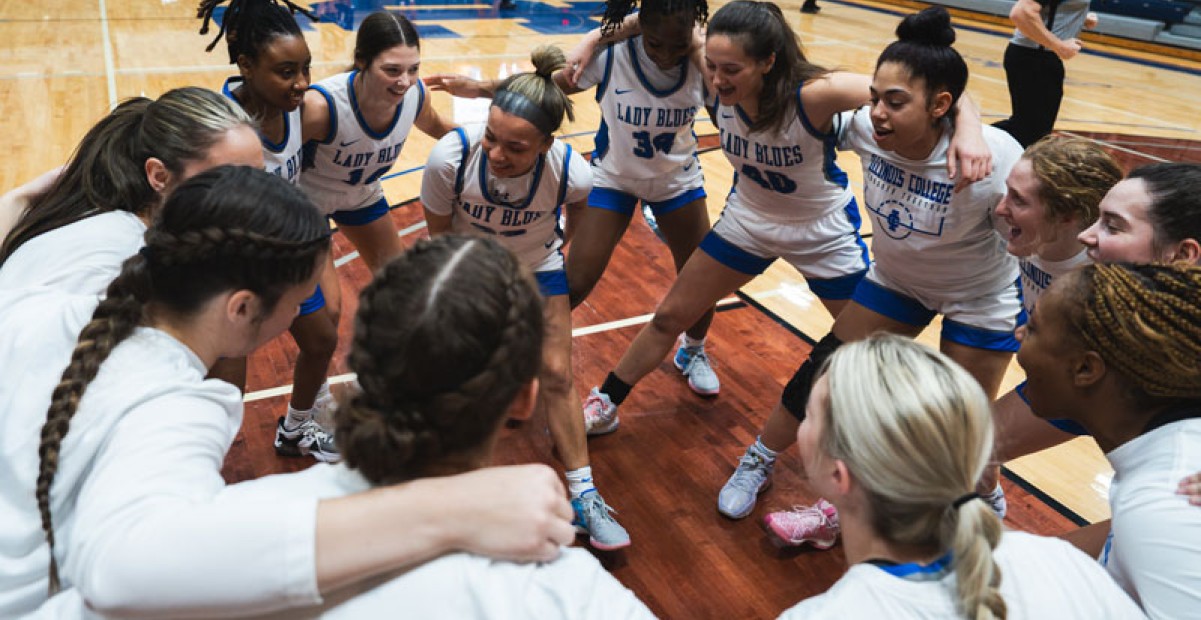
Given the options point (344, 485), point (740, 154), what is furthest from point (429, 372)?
point (740, 154)

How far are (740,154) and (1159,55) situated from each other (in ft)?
44.8

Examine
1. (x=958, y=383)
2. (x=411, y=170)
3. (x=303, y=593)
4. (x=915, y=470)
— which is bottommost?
(x=411, y=170)

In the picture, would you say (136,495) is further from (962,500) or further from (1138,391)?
(1138,391)

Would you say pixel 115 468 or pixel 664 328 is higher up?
pixel 115 468

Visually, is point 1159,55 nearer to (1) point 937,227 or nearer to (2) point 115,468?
(1) point 937,227

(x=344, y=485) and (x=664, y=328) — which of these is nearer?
(x=344, y=485)

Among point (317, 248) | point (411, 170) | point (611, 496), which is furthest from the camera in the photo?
point (411, 170)

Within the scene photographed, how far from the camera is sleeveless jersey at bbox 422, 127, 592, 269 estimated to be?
312 centimetres

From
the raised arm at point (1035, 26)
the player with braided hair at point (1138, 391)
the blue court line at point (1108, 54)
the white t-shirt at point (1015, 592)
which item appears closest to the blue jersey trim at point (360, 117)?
the player with braided hair at point (1138, 391)

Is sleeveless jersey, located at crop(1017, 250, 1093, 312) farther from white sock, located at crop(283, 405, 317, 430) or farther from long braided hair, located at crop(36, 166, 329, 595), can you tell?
white sock, located at crop(283, 405, 317, 430)

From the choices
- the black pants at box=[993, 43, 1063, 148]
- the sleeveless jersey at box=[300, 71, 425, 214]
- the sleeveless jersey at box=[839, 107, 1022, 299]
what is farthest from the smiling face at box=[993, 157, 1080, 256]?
the black pants at box=[993, 43, 1063, 148]

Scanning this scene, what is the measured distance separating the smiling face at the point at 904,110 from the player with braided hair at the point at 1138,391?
1.05 m

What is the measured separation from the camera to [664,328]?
3.60 m

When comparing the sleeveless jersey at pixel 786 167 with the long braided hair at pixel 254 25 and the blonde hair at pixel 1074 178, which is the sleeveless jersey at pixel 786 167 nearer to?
the blonde hair at pixel 1074 178
